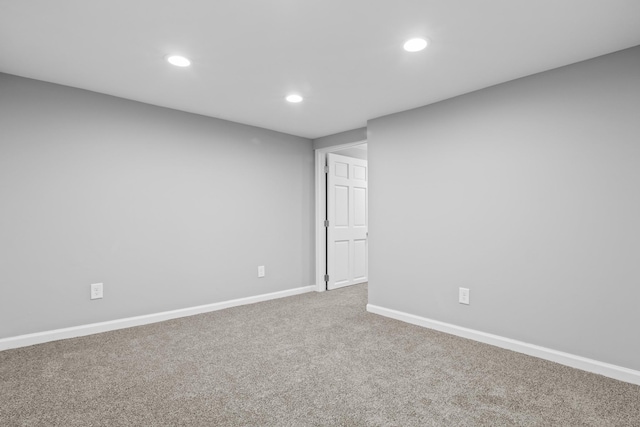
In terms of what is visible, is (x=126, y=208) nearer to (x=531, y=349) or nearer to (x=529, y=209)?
(x=529, y=209)

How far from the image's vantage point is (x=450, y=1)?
5.60ft

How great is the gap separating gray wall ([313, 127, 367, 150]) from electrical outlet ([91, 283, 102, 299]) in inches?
120

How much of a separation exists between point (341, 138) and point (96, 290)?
317cm

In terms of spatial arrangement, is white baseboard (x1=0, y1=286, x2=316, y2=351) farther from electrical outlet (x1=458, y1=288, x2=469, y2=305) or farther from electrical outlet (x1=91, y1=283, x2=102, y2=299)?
electrical outlet (x1=458, y1=288, x2=469, y2=305)

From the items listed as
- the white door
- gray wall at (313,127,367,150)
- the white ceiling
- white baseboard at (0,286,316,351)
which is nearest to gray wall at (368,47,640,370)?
the white ceiling

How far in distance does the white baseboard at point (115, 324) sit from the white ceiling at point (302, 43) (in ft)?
6.82

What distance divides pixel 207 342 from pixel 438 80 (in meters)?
2.87

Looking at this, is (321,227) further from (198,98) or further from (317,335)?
(198,98)

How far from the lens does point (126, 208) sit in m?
3.16

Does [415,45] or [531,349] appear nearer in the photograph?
[415,45]

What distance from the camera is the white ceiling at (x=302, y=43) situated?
177 centimetres

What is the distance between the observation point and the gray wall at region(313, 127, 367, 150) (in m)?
4.16

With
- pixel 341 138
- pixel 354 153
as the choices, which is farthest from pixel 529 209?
pixel 354 153

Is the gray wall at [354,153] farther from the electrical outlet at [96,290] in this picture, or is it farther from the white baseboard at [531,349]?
the electrical outlet at [96,290]
